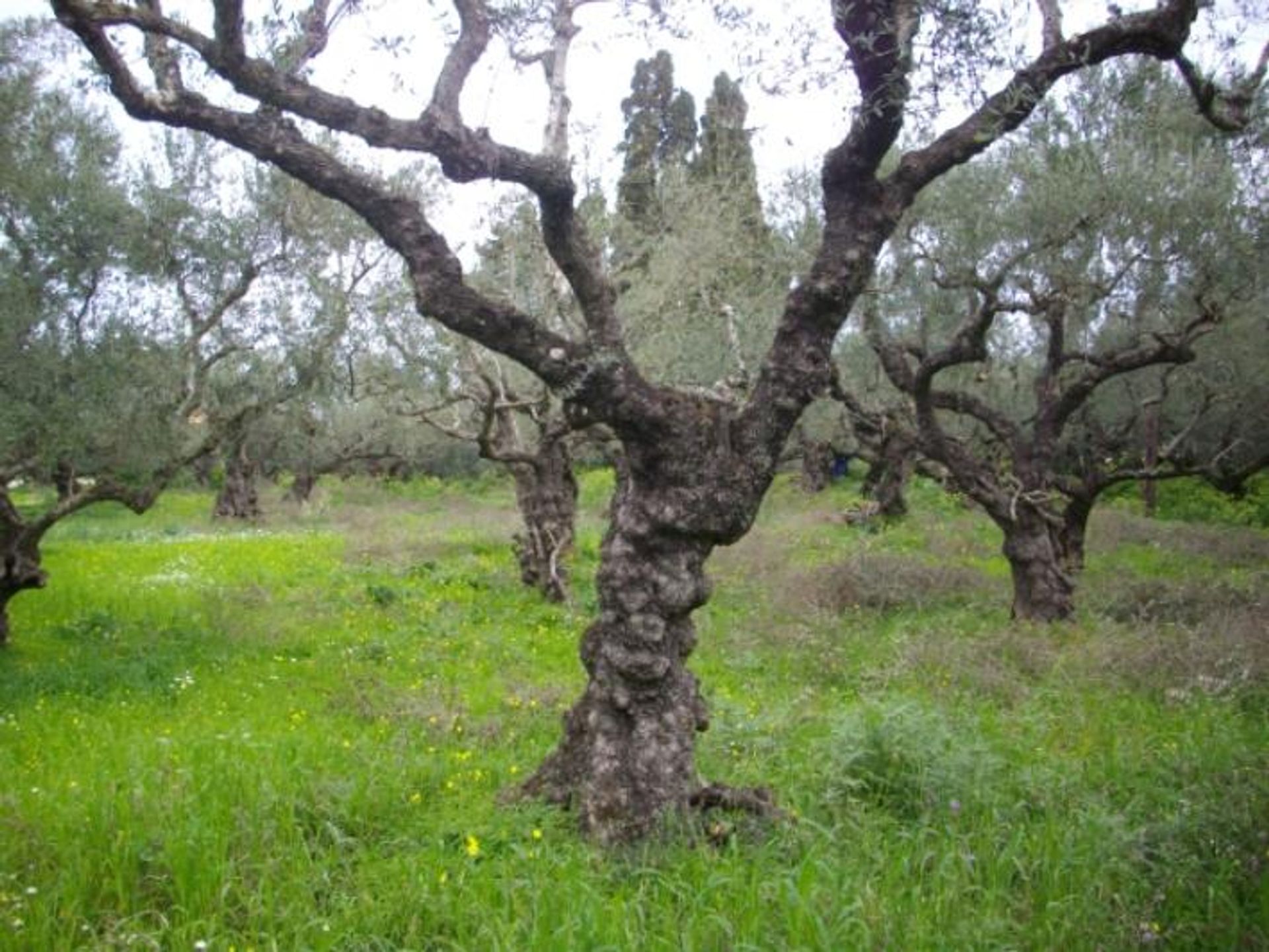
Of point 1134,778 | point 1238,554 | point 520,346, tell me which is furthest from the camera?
point 1238,554

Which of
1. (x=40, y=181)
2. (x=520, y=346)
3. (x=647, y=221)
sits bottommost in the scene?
(x=520, y=346)

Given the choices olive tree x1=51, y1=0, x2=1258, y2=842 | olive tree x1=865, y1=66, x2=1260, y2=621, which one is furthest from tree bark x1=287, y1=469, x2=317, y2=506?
olive tree x1=51, y1=0, x2=1258, y2=842

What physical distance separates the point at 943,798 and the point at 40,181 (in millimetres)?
10531

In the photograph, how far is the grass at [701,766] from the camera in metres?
4.71

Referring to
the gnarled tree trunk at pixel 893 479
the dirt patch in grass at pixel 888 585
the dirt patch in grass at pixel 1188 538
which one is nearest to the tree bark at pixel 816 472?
the gnarled tree trunk at pixel 893 479

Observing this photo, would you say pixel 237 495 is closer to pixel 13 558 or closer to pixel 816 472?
pixel 816 472

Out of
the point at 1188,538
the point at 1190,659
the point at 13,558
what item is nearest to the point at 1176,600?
the point at 1190,659

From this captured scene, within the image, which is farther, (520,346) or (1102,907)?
(520,346)

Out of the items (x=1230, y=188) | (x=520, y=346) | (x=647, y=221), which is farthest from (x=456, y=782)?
(x=647, y=221)

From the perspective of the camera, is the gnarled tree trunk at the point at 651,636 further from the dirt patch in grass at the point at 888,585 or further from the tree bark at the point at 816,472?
the tree bark at the point at 816,472

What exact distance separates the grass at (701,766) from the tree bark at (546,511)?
42.1 inches

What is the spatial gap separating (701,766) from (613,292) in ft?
11.2

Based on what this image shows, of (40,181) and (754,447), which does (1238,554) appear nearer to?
(754,447)

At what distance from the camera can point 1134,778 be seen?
21.9 ft
